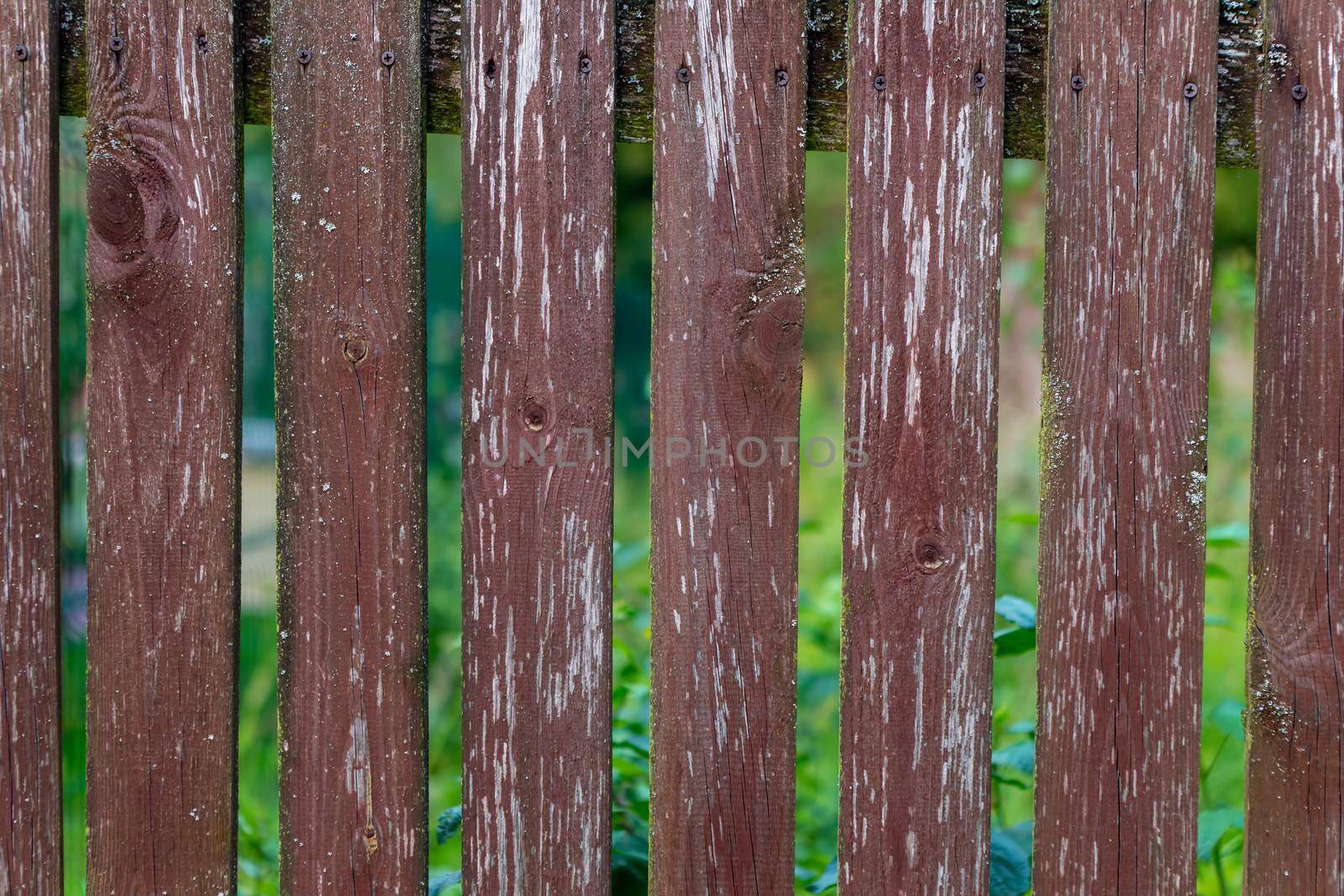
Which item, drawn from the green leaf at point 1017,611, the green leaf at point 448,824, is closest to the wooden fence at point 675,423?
the green leaf at point 448,824

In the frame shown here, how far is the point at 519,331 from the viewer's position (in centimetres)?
129

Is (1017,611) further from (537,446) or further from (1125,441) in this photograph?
(537,446)

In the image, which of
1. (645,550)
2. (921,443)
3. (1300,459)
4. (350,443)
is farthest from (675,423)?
(1300,459)

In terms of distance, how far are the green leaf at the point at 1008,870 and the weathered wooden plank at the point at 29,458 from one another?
1.38m

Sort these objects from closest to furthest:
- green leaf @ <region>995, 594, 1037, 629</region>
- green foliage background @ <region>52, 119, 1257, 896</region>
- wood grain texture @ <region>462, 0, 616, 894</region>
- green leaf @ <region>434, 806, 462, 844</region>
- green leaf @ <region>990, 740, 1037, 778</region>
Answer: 1. wood grain texture @ <region>462, 0, 616, 894</region>
2. green leaf @ <region>434, 806, 462, 844</region>
3. green leaf @ <region>995, 594, 1037, 629</region>
4. green leaf @ <region>990, 740, 1037, 778</region>
5. green foliage background @ <region>52, 119, 1257, 896</region>

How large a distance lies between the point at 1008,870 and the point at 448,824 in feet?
2.95

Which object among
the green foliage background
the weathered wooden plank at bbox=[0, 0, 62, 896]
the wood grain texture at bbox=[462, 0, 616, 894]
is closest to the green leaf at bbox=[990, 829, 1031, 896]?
the green foliage background

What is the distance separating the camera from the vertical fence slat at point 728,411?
1.28 m

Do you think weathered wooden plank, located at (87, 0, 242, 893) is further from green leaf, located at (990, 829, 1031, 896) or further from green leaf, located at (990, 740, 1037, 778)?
green leaf, located at (990, 740, 1037, 778)

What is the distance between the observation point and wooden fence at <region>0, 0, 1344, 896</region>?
4.20 ft

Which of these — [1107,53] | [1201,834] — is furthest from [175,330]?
[1201,834]

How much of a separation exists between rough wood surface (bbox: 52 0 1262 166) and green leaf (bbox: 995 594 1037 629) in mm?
757

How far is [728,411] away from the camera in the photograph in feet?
4.23

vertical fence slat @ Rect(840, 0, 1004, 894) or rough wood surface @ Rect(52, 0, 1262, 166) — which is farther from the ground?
rough wood surface @ Rect(52, 0, 1262, 166)
